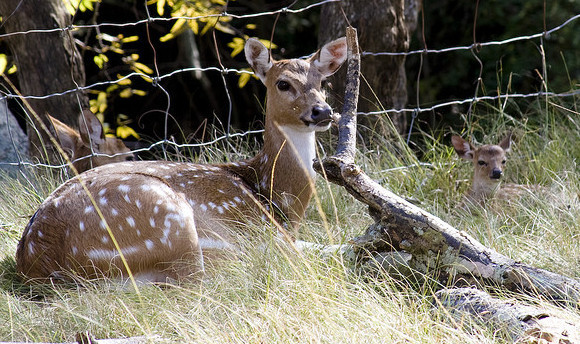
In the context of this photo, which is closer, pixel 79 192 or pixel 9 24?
pixel 79 192

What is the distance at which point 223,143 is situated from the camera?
19.4 feet

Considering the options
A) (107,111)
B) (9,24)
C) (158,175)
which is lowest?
(107,111)

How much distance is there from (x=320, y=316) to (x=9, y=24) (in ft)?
12.2

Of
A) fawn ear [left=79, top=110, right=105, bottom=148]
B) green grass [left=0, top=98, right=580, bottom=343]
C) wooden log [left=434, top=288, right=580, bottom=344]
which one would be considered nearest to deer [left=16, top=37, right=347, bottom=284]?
green grass [left=0, top=98, right=580, bottom=343]

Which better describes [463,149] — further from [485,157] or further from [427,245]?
[427,245]

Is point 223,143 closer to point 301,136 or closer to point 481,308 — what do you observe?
point 301,136

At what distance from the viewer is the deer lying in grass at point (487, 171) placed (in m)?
5.01

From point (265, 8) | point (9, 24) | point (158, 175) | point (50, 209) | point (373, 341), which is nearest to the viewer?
point (373, 341)

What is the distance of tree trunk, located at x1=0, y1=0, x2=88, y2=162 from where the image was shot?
5.70 metres

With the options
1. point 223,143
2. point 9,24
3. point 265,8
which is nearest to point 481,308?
point 223,143

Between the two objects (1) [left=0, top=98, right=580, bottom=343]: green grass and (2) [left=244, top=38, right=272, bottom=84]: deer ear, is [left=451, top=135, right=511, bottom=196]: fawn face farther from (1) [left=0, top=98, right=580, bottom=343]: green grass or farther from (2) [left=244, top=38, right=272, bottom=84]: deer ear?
(2) [left=244, top=38, right=272, bottom=84]: deer ear

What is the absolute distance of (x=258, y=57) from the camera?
4.71 meters

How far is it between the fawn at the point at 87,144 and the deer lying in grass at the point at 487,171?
2162 mm

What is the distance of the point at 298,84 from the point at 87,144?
1.55m
